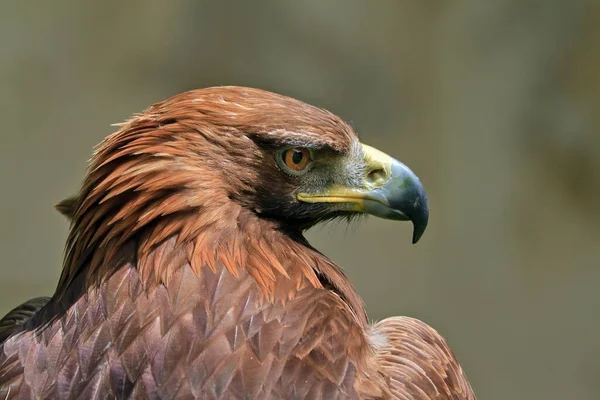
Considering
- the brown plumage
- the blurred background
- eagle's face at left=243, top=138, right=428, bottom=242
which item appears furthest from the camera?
the blurred background

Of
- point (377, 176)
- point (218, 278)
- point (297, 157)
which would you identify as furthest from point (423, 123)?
point (218, 278)

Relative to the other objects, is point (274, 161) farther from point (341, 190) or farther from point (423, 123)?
point (423, 123)

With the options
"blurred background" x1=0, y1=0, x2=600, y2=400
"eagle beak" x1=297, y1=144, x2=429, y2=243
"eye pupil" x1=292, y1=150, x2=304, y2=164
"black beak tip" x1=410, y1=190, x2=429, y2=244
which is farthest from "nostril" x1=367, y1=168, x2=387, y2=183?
"blurred background" x1=0, y1=0, x2=600, y2=400

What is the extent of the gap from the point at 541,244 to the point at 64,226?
11.2 ft

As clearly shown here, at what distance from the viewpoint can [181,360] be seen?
2213 mm

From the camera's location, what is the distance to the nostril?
271 cm

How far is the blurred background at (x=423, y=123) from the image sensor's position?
5941 mm

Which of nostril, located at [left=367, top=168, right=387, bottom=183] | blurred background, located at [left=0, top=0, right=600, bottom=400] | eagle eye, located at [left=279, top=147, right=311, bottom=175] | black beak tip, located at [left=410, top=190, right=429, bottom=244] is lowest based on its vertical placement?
blurred background, located at [left=0, top=0, right=600, bottom=400]

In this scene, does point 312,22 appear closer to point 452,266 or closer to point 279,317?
point 452,266

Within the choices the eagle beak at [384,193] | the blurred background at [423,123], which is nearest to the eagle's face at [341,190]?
the eagle beak at [384,193]

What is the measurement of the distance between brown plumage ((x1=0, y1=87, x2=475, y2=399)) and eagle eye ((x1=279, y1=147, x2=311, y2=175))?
0.02 metres

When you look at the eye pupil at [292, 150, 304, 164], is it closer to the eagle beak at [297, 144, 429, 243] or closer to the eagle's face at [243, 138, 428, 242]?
the eagle's face at [243, 138, 428, 242]

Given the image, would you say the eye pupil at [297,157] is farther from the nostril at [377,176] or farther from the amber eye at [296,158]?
the nostril at [377,176]

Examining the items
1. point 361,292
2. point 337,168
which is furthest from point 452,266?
point 337,168
